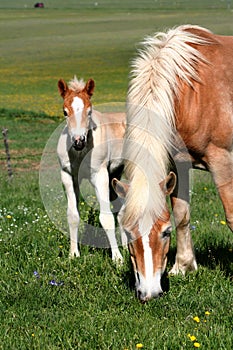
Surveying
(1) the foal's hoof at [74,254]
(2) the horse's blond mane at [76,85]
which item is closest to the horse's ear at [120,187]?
(1) the foal's hoof at [74,254]

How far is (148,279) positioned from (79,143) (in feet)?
5.92

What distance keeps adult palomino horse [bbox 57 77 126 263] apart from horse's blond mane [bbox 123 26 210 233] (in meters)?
0.80

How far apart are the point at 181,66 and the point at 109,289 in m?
2.08

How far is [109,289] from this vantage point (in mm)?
5258

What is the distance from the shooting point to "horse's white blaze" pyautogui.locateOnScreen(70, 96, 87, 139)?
604 centimetres

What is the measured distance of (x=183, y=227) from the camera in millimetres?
6137

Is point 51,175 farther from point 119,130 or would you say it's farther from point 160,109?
point 160,109

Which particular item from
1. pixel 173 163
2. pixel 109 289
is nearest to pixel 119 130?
pixel 173 163

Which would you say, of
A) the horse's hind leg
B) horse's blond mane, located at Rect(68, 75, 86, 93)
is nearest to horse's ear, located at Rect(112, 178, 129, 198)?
the horse's hind leg

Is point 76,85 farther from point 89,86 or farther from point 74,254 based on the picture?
point 74,254

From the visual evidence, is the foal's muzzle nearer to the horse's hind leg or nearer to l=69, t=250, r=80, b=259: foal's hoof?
l=69, t=250, r=80, b=259: foal's hoof

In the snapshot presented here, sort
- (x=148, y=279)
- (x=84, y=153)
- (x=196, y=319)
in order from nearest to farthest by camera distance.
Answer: (x=196, y=319) → (x=148, y=279) → (x=84, y=153)

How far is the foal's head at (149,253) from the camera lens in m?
4.67

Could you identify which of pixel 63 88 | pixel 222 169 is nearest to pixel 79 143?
pixel 63 88
